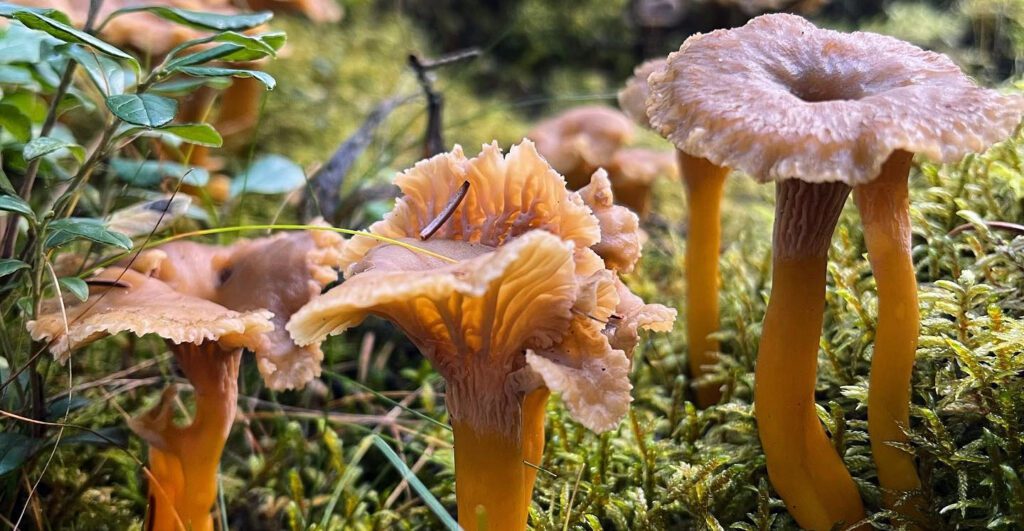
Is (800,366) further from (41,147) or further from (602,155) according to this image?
(602,155)

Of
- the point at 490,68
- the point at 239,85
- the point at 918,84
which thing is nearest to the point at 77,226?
the point at 918,84

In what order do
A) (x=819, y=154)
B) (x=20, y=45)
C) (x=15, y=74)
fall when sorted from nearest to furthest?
(x=819, y=154)
(x=20, y=45)
(x=15, y=74)

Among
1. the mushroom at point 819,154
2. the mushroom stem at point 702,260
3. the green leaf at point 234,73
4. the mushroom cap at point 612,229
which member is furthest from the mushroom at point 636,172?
the green leaf at point 234,73

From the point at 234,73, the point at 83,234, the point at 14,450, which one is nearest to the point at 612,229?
the point at 234,73

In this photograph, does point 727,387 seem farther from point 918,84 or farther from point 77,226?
point 77,226

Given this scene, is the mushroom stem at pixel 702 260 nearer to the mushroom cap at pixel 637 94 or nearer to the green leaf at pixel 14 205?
the mushroom cap at pixel 637 94
